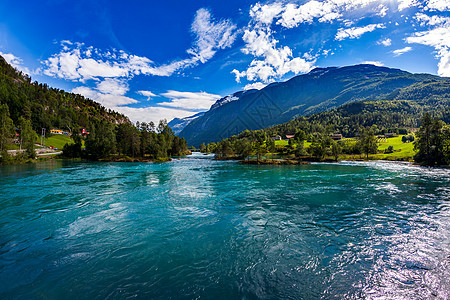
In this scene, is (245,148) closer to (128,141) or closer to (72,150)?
(128,141)

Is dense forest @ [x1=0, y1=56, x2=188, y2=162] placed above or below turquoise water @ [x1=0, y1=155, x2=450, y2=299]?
above

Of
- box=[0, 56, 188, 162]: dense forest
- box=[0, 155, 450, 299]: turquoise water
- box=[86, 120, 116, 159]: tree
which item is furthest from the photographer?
box=[86, 120, 116, 159]: tree

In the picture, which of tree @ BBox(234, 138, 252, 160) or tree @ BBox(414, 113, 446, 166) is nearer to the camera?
tree @ BBox(414, 113, 446, 166)

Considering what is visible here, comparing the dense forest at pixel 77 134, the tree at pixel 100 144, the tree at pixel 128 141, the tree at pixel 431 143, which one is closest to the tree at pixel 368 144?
the tree at pixel 431 143

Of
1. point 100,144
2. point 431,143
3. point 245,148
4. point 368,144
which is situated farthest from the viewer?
point 245,148

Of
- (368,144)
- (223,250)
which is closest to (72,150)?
(223,250)

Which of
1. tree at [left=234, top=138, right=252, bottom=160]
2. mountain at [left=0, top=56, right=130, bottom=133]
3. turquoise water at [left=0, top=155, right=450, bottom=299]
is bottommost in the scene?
turquoise water at [left=0, top=155, right=450, bottom=299]

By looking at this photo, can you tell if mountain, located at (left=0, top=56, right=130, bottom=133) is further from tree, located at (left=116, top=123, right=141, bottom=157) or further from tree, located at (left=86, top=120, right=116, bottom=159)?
tree, located at (left=116, top=123, right=141, bottom=157)

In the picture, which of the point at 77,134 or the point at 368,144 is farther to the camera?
the point at 77,134

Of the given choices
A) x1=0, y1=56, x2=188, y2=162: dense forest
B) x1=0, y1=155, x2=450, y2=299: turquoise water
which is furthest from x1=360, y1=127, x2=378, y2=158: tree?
x1=0, y1=56, x2=188, y2=162: dense forest

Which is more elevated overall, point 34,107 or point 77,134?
point 34,107

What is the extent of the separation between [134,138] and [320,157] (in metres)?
94.6

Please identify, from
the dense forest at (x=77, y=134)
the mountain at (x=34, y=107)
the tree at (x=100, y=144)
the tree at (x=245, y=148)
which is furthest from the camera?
the mountain at (x=34, y=107)

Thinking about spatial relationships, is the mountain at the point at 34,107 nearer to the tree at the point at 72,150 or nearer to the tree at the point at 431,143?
the tree at the point at 72,150
